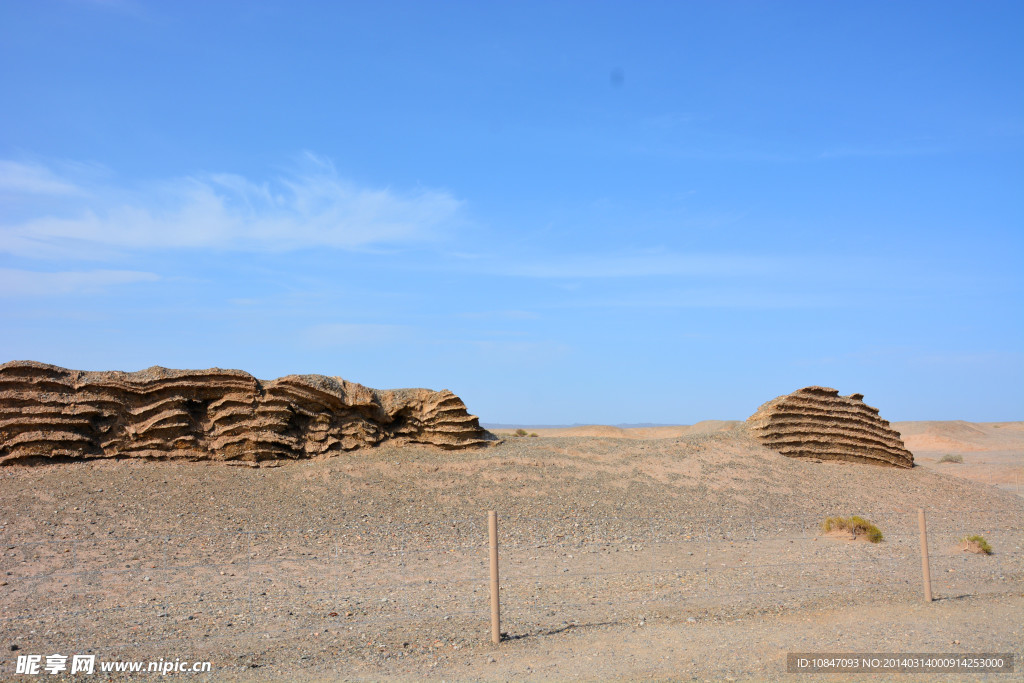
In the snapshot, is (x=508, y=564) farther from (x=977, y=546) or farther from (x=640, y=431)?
(x=640, y=431)

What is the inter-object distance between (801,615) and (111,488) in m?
14.4

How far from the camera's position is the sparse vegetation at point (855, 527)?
54.8ft

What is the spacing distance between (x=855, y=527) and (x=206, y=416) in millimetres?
16587

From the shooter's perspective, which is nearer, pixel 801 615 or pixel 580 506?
pixel 801 615

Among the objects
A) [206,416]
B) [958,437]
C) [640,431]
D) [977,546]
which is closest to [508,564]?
[977,546]

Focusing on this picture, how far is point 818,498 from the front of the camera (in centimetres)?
2095

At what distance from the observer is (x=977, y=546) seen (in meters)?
16.1

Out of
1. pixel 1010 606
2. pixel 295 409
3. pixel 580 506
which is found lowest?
pixel 1010 606

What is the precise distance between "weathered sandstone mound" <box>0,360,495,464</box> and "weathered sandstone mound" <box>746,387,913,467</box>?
33.1 feet

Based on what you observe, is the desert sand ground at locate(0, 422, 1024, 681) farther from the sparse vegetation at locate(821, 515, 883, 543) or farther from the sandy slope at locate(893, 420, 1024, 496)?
the sandy slope at locate(893, 420, 1024, 496)

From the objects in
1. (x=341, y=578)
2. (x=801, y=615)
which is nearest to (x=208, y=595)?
(x=341, y=578)

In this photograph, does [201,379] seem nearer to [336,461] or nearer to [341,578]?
[336,461]

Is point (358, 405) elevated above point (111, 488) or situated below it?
above

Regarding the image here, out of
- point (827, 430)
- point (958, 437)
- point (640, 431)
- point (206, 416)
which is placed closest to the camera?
point (206, 416)
